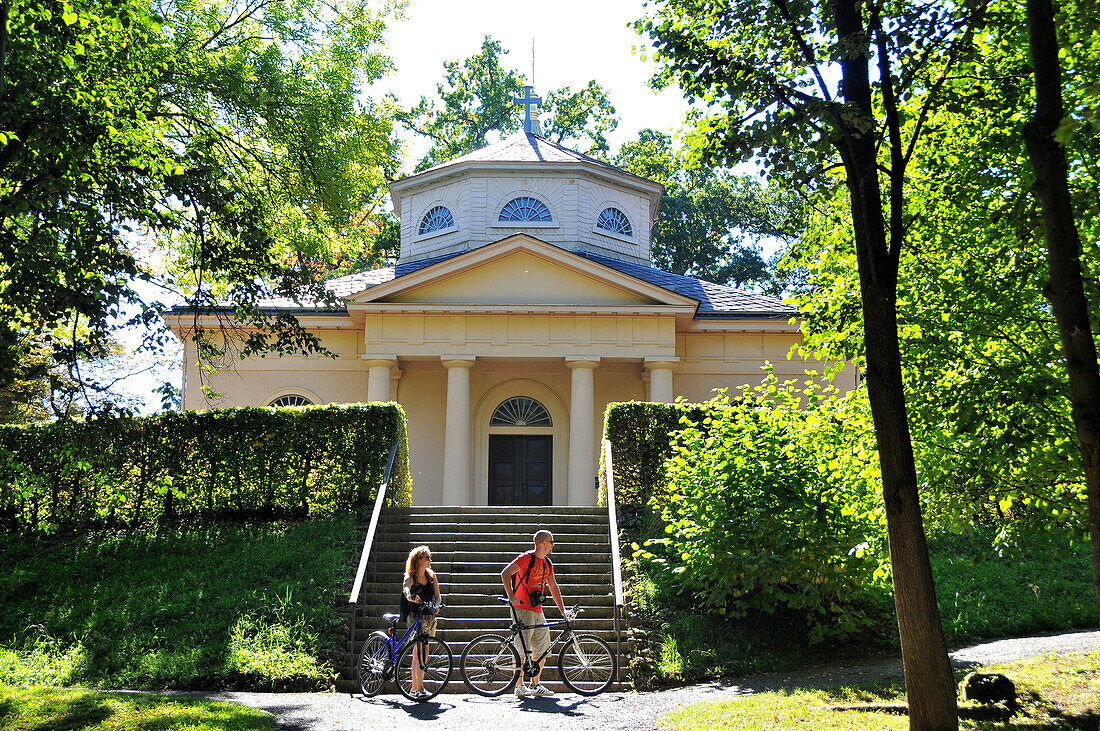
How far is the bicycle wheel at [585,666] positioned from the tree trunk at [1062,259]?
5.63m

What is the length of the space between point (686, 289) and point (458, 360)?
23.3ft

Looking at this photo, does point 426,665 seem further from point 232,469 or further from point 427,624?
point 232,469

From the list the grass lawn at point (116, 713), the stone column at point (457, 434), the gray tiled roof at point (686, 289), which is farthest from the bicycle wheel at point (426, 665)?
the gray tiled roof at point (686, 289)

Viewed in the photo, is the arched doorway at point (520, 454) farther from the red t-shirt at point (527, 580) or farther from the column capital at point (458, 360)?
the red t-shirt at point (527, 580)

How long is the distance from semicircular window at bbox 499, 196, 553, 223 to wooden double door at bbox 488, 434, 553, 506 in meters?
6.22

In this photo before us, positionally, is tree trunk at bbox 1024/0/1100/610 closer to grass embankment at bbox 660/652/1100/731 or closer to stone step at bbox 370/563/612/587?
grass embankment at bbox 660/652/1100/731

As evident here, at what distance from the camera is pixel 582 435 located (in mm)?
20391

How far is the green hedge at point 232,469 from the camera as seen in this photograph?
16156 millimetres

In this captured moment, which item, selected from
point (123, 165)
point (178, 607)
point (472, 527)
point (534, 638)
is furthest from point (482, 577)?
point (123, 165)

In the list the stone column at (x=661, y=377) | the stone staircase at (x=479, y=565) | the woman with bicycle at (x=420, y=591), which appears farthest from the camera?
the stone column at (x=661, y=377)

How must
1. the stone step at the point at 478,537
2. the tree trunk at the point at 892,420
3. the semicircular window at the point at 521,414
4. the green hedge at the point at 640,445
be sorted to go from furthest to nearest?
the semicircular window at the point at 521,414, the green hedge at the point at 640,445, the stone step at the point at 478,537, the tree trunk at the point at 892,420

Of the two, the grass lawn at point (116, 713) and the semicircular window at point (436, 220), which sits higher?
the semicircular window at point (436, 220)

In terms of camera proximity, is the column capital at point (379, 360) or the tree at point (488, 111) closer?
the column capital at point (379, 360)

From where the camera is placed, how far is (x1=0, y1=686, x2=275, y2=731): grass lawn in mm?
8000
